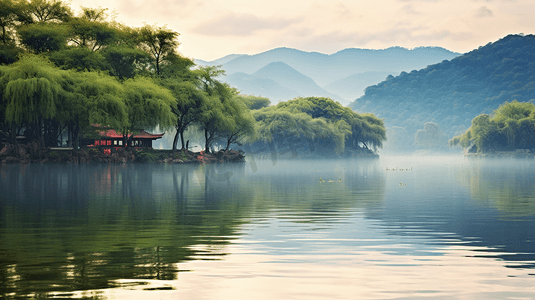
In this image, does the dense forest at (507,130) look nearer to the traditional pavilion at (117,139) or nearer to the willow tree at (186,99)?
the willow tree at (186,99)

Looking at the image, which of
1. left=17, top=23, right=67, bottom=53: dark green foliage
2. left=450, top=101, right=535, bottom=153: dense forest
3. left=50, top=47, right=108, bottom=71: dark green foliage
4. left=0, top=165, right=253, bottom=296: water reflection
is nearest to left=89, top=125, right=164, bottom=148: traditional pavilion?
left=50, top=47, right=108, bottom=71: dark green foliage

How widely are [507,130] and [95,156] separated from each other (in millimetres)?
86277

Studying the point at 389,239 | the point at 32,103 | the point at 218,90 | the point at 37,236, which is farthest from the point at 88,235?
the point at 218,90

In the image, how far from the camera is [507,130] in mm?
114312

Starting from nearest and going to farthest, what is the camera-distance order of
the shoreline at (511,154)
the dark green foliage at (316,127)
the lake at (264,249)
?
the lake at (264,249), the dark green foliage at (316,127), the shoreline at (511,154)

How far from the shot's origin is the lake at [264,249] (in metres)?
8.08

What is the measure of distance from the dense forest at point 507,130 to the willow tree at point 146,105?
258 feet

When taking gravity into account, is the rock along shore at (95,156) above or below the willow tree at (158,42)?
below

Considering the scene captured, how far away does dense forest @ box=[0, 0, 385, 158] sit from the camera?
51.6m

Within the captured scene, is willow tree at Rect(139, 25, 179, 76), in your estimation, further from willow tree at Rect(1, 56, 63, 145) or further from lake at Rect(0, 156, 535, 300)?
lake at Rect(0, 156, 535, 300)

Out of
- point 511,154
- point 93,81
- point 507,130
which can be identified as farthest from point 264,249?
point 511,154

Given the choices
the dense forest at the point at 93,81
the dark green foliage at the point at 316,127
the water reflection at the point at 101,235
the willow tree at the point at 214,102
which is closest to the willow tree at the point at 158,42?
the dense forest at the point at 93,81

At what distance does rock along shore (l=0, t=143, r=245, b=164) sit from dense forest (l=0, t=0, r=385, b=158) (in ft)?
3.79

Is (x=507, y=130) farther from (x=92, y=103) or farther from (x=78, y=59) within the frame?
(x=92, y=103)
